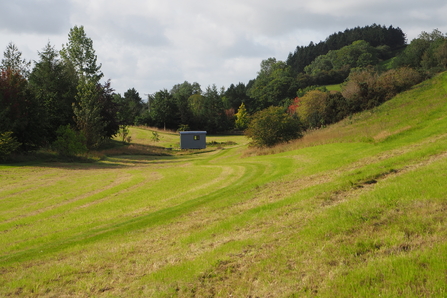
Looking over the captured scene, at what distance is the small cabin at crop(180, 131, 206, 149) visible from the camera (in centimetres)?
6184

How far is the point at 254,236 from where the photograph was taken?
8328 mm

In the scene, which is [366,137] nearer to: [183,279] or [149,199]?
[149,199]

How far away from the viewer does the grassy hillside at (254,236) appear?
5.64 metres

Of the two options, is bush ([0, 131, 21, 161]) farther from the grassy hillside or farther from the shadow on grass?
the grassy hillside

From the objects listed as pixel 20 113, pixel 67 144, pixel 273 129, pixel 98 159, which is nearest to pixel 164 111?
pixel 98 159

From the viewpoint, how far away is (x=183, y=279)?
6469mm

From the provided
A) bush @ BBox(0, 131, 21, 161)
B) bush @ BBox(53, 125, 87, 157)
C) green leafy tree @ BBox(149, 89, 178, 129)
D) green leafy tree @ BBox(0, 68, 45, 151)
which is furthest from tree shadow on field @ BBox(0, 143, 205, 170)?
→ green leafy tree @ BBox(149, 89, 178, 129)

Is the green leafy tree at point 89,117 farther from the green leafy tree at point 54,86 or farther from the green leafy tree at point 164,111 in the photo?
the green leafy tree at point 164,111

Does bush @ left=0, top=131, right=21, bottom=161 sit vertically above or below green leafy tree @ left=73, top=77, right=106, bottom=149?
below

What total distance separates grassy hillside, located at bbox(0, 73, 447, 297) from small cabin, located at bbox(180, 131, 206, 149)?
42896 mm

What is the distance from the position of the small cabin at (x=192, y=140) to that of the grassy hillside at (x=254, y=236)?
141 ft

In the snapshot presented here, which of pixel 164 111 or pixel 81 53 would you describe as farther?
pixel 164 111

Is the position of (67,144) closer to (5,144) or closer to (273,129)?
(5,144)

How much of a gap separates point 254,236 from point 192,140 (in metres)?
54.3
